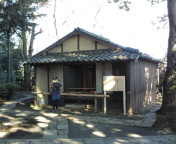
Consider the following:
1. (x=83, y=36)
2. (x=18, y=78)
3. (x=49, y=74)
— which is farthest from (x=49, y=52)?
(x=18, y=78)

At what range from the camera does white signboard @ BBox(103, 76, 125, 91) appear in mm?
10633

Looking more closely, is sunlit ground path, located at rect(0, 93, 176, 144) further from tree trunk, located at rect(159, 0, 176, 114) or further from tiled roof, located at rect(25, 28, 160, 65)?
tiled roof, located at rect(25, 28, 160, 65)

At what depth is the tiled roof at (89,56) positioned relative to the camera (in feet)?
36.6

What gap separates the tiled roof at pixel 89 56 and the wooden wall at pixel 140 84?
70cm

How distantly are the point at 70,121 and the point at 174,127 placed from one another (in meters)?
3.89

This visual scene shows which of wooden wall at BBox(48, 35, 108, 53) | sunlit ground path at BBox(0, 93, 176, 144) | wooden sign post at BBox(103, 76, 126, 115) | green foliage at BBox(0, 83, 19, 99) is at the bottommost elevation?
sunlit ground path at BBox(0, 93, 176, 144)

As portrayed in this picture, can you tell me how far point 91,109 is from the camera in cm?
1223

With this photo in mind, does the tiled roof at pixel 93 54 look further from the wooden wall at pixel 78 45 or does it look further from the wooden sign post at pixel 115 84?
the wooden sign post at pixel 115 84

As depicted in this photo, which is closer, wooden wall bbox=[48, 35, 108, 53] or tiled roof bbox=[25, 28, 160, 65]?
tiled roof bbox=[25, 28, 160, 65]

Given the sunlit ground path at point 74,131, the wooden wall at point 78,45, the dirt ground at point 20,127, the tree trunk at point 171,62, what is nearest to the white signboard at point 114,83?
the sunlit ground path at point 74,131

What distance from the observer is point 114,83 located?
10750mm

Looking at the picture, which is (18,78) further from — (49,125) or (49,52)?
(49,125)

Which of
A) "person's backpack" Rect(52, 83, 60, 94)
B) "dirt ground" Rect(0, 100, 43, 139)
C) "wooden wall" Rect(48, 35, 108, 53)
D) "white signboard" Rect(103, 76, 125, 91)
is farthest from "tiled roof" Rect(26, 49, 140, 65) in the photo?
"dirt ground" Rect(0, 100, 43, 139)

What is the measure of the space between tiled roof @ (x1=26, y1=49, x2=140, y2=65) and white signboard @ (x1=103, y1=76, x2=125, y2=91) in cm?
96
